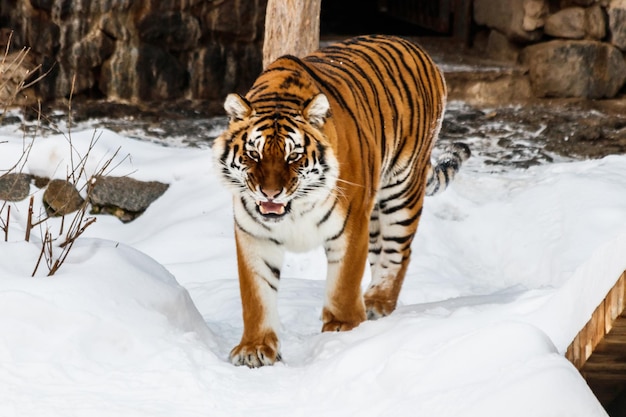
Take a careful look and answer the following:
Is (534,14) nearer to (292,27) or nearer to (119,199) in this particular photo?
(292,27)

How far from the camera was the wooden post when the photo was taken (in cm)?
727

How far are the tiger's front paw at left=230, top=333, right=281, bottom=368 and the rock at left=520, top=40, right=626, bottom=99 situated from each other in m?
6.63

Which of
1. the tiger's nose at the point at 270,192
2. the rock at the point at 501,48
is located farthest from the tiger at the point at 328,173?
the rock at the point at 501,48

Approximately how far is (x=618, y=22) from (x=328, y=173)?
671 cm

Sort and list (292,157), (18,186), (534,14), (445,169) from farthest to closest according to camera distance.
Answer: (534,14) < (18,186) < (445,169) < (292,157)

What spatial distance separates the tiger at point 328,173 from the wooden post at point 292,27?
2038 mm

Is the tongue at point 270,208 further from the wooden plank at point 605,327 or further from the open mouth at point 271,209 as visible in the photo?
the wooden plank at point 605,327

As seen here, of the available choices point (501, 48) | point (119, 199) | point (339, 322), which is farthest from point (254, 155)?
point (501, 48)

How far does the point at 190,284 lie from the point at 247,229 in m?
1.78

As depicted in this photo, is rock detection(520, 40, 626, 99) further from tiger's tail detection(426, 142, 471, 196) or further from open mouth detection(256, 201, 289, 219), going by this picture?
open mouth detection(256, 201, 289, 219)

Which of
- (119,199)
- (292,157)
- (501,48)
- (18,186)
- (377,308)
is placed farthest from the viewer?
(501,48)

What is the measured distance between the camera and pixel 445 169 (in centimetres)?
584

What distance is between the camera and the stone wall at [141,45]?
9.40 metres

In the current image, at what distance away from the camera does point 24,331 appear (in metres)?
3.83
